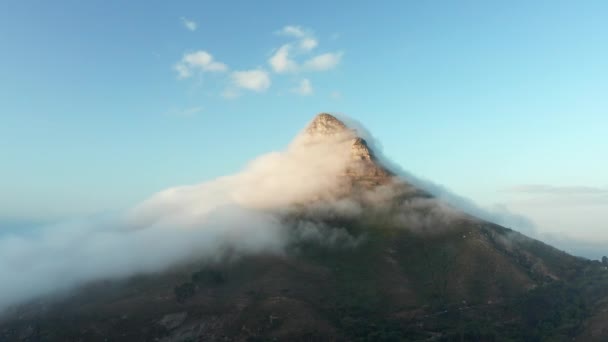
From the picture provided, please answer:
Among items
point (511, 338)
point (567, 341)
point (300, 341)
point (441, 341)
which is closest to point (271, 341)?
point (300, 341)

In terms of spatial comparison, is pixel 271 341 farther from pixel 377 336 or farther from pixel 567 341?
pixel 567 341

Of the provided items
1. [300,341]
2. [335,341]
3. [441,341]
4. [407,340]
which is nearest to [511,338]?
[441,341]

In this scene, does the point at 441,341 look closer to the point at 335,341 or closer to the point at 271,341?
the point at 335,341

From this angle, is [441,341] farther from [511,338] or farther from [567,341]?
[567,341]

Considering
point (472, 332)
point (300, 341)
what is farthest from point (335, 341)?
point (472, 332)

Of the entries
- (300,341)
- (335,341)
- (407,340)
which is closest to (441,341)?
(407,340)

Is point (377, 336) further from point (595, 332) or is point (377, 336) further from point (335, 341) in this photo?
point (595, 332)

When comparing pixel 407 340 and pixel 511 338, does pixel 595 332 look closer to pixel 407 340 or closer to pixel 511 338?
pixel 511 338
